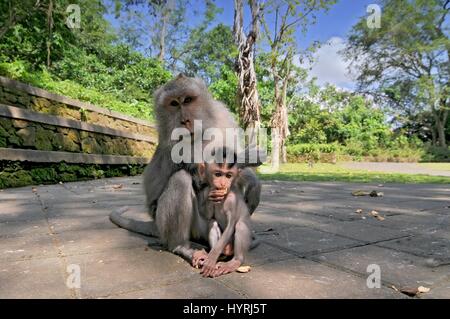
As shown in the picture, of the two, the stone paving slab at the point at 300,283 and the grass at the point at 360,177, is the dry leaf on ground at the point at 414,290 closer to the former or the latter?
the stone paving slab at the point at 300,283

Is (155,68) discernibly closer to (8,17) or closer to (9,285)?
(8,17)

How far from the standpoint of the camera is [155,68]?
67.6 ft

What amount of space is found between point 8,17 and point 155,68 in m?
12.2

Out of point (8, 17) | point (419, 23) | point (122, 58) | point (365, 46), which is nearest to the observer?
point (8, 17)

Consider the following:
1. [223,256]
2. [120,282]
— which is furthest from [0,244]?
[223,256]

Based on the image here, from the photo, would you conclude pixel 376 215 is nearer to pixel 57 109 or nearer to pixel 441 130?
pixel 57 109

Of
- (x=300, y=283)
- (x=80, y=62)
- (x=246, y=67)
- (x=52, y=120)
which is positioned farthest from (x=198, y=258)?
(x=80, y=62)

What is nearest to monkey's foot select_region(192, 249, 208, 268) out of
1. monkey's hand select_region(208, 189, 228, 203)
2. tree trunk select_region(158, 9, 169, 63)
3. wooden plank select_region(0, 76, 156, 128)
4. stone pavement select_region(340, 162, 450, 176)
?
monkey's hand select_region(208, 189, 228, 203)

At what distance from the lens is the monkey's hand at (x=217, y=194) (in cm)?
259

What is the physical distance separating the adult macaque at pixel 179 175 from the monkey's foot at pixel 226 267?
308 millimetres

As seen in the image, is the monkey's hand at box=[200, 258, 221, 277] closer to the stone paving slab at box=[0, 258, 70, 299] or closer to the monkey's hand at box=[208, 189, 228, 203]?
the monkey's hand at box=[208, 189, 228, 203]

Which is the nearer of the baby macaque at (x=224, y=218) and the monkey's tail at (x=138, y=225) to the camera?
the baby macaque at (x=224, y=218)

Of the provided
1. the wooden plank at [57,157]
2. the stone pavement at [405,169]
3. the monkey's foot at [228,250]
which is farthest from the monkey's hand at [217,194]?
the stone pavement at [405,169]

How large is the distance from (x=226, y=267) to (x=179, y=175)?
72 cm
